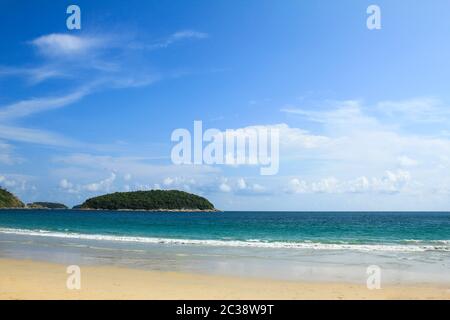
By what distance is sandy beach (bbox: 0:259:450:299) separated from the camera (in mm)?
10875

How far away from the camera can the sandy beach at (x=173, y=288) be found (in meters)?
10.9

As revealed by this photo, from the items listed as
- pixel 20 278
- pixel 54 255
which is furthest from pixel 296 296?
pixel 54 255

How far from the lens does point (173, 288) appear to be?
469 inches
